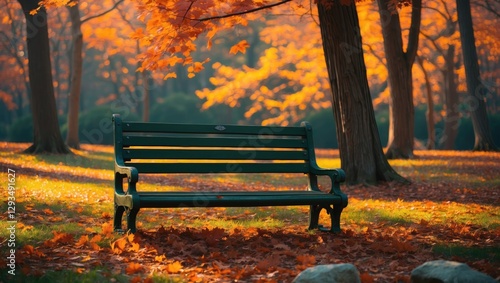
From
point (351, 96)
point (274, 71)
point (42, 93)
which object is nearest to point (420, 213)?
point (351, 96)

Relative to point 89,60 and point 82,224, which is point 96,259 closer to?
point 82,224

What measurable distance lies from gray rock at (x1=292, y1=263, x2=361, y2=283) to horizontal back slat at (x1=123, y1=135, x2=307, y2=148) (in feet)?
8.28

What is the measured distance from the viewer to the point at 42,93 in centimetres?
1628

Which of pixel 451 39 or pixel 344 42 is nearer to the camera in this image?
pixel 344 42

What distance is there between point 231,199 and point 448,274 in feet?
7.47

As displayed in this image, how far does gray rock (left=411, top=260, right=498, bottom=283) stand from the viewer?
156 inches

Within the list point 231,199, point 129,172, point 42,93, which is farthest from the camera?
point 42,93

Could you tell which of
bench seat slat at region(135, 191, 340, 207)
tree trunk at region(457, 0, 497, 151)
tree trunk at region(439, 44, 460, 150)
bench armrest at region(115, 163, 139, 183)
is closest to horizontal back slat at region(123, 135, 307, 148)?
bench armrest at region(115, 163, 139, 183)

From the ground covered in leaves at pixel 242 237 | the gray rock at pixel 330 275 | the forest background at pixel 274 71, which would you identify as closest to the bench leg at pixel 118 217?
the ground covered in leaves at pixel 242 237

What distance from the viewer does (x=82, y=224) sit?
22.4ft

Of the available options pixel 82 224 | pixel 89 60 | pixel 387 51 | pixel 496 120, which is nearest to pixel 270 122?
pixel 496 120

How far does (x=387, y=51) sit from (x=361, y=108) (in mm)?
6109

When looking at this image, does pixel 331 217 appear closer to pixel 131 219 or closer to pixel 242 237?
pixel 242 237

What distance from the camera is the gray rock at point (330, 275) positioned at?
13.6 ft
